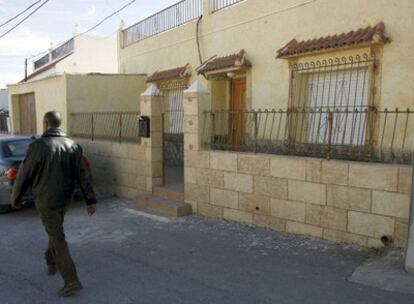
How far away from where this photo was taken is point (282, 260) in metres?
4.94

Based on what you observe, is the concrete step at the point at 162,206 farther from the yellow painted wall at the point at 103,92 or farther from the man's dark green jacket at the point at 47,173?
the yellow painted wall at the point at 103,92

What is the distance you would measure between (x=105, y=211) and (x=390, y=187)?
4989 millimetres

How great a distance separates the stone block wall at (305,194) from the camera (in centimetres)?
496

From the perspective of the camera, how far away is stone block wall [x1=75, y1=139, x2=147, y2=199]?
8.44m

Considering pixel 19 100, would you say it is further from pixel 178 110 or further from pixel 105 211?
pixel 105 211

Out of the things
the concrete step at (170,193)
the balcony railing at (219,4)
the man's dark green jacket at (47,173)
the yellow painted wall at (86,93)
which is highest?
the balcony railing at (219,4)

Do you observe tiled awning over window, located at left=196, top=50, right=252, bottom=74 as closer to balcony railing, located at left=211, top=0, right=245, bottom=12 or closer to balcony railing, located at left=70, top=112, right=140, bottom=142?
balcony railing, located at left=211, top=0, right=245, bottom=12

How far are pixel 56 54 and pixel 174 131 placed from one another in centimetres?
1981

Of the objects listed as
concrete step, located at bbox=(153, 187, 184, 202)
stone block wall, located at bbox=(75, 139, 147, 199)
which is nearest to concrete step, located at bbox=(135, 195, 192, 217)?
concrete step, located at bbox=(153, 187, 184, 202)

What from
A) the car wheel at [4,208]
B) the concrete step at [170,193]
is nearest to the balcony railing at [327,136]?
the concrete step at [170,193]

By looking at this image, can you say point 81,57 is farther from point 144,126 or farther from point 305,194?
point 305,194

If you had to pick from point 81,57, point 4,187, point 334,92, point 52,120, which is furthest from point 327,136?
point 81,57

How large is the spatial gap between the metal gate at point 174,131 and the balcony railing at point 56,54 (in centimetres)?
1548

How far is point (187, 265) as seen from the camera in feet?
16.0
